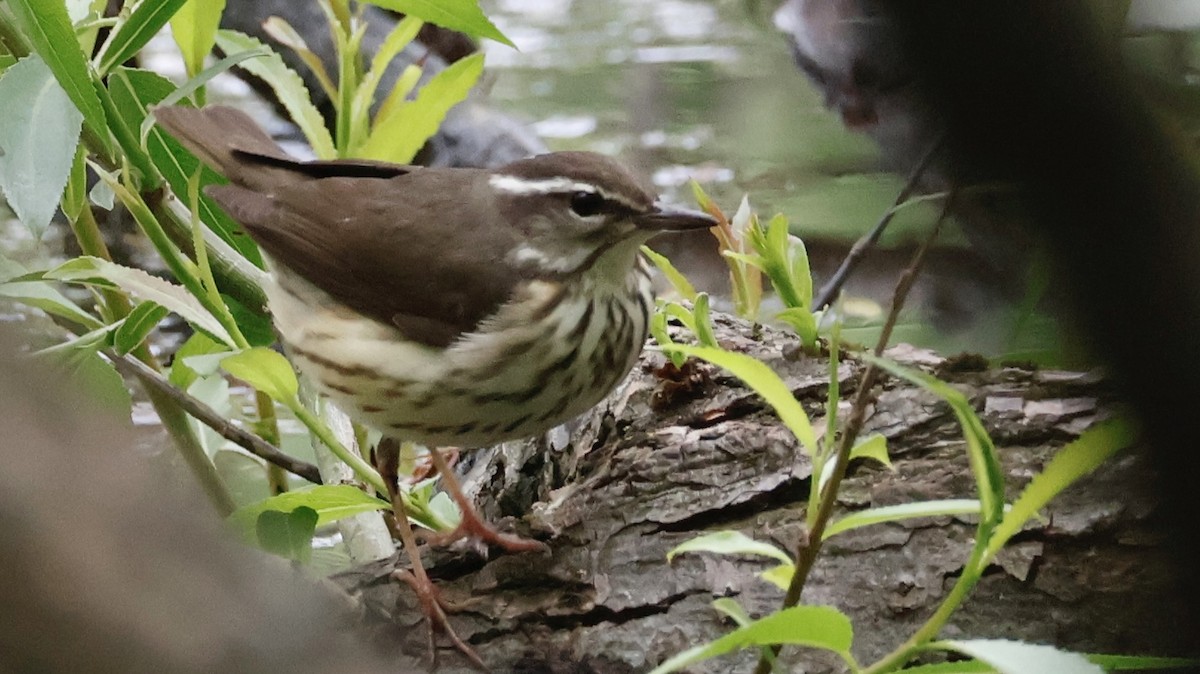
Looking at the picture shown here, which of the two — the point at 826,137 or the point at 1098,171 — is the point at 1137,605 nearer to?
the point at 826,137

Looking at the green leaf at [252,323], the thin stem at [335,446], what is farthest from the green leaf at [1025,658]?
the green leaf at [252,323]

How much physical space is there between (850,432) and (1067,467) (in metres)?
0.10

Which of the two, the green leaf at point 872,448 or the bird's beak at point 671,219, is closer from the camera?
the green leaf at point 872,448

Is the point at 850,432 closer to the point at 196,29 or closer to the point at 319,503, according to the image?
the point at 319,503

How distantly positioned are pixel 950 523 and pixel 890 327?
40 centimetres

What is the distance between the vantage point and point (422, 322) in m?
0.98

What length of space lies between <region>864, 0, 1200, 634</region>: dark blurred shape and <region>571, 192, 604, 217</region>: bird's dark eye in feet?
2.15

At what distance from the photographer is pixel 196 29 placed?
3.47 ft

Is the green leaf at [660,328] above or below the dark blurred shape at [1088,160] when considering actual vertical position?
below

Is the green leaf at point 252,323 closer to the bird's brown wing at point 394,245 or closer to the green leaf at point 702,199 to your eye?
the bird's brown wing at point 394,245

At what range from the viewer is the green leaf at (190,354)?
3.43 ft

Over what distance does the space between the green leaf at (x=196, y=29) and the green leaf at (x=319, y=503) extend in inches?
17.8

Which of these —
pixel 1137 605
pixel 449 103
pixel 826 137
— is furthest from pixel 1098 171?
pixel 449 103

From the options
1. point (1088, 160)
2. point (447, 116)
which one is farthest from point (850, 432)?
point (447, 116)
